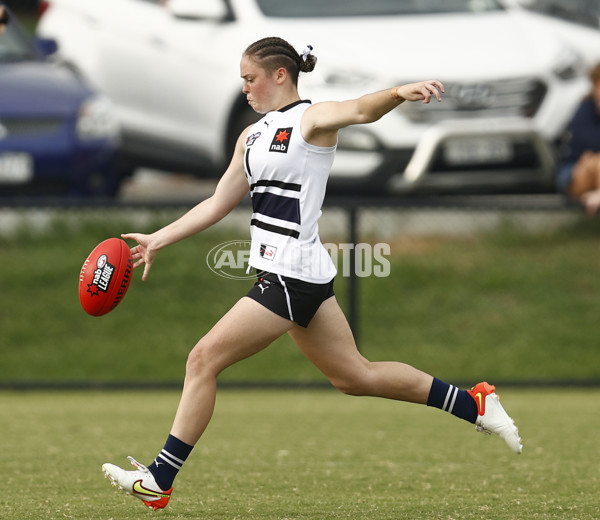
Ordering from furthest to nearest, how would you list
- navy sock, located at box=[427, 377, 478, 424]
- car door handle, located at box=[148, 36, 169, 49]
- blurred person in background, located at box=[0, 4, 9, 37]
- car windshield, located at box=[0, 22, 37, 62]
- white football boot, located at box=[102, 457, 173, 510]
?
1. car windshield, located at box=[0, 22, 37, 62]
2. car door handle, located at box=[148, 36, 169, 49]
3. blurred person in background, located at box=[0, 4, 9, 37]
4. navy sock, located at box=[427, 377, 478, 424]
5. white football boot, located at box=[102, 457, 173, 510]

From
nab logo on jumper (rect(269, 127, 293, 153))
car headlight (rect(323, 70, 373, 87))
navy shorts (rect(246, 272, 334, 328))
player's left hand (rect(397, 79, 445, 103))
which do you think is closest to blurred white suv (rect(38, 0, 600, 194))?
car headlight (rect(323, 70, 373, 87))

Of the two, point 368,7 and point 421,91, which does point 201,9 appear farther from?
point 421,91

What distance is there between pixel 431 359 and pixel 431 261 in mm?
1149

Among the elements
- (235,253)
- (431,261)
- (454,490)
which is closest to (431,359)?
(431,261)

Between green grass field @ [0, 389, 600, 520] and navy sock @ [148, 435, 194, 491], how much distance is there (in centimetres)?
15

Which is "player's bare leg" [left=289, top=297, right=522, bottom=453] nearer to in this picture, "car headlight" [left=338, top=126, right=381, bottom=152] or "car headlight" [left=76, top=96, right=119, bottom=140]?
"car headlight" [left=338, top=126, right=381, bottom=152]

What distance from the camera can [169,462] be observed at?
4398mm

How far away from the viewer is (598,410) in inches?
307

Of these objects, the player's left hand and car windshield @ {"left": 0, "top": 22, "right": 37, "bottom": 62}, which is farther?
car windshield @ {"left": 0, "top": 22, "right": 37, "bottom": 62}

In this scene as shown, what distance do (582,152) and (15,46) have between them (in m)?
5.08

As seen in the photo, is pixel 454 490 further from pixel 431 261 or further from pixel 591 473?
pixel 431 261

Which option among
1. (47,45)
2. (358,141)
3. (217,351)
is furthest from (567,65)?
(217,351)

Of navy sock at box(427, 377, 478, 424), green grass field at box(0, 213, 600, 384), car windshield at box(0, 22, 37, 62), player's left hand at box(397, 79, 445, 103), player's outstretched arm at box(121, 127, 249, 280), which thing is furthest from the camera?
car windshield at box(0, 22, 37, 62)

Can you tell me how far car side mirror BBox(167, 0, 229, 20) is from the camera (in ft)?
32.4
